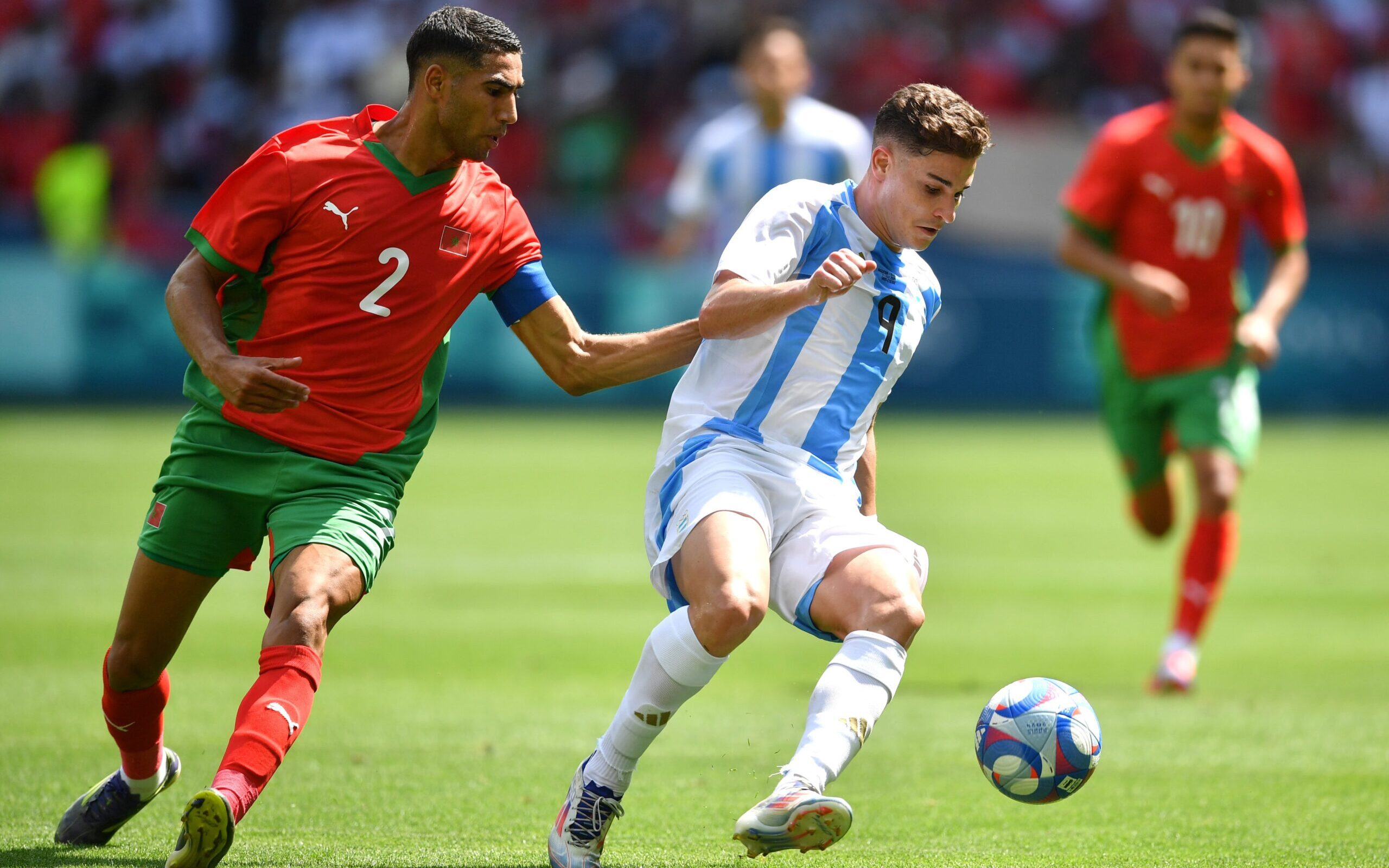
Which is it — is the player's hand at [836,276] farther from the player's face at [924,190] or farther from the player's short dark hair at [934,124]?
the player's short dark hair at [934,124]

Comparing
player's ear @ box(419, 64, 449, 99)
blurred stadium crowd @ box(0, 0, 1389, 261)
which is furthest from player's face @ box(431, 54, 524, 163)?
blurred stadium crowd @ box(0, 0, 1389, 261)

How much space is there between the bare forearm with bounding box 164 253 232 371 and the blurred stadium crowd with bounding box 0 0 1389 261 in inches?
635

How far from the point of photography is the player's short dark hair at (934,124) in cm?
466

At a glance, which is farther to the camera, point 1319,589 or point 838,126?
point 1319,589

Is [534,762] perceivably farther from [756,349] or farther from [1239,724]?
[1239,724]

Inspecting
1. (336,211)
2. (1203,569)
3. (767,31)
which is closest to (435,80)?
(336,211)

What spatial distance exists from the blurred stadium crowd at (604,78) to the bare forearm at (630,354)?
15.6 m

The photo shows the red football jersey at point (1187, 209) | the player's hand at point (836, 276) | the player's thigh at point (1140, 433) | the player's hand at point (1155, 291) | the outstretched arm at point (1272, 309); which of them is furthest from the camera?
the player's thigh at point (1140, 433)

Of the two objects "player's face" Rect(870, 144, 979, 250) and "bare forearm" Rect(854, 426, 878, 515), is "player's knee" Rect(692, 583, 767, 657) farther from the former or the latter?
"player's face" Rect(870, 144, 979, 250)

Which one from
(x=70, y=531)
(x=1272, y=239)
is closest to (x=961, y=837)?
(x=1272, y=239)

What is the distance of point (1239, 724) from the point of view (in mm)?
6781

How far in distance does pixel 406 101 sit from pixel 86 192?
1680cm

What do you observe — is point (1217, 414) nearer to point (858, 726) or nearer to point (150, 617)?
point (858, 726)

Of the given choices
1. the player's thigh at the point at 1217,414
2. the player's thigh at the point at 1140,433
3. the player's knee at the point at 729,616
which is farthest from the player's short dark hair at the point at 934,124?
the player's thigh at the point at 1140,433
